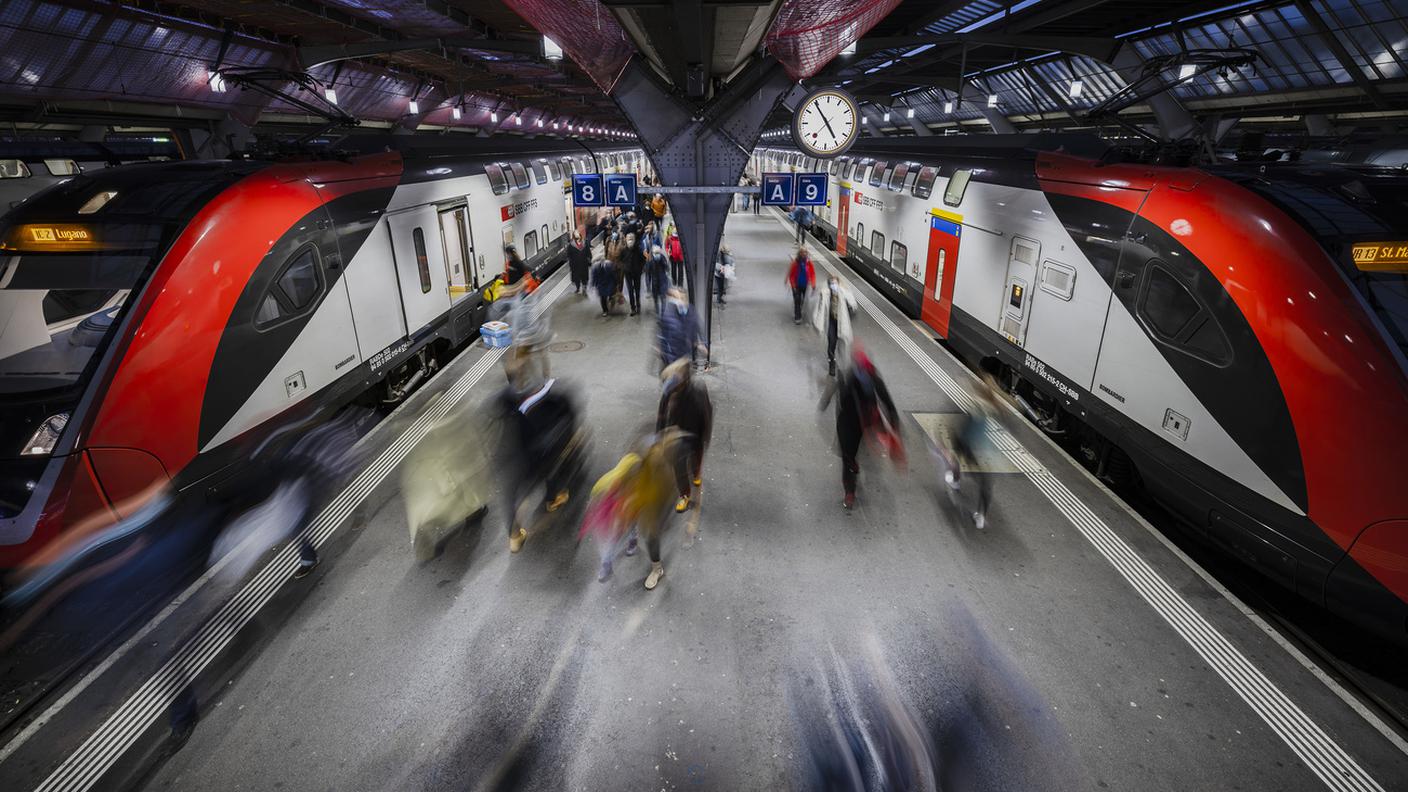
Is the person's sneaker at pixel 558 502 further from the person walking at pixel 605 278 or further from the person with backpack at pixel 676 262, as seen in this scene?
the person with backpack at pixel 676 262

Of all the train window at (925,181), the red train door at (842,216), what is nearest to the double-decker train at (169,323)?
the train window at (925,181)

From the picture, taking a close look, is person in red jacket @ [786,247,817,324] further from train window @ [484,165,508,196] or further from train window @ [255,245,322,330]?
train window @ [255,245,322,330]

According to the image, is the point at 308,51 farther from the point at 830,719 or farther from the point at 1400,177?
the point at 1400,177

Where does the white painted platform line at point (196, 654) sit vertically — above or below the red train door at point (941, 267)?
below

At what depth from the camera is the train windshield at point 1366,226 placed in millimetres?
4074

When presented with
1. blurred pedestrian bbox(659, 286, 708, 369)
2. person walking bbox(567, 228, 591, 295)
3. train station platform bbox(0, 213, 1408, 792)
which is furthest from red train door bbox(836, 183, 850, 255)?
train station platform bbox(0, 213, 1408, 792)

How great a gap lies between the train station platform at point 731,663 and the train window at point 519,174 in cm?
785

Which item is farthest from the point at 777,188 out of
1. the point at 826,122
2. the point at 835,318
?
the point at 835,318

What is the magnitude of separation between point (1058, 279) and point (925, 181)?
459cm

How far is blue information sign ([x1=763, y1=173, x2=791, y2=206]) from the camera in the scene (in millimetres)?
8383

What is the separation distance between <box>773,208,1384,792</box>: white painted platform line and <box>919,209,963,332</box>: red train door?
3368 millimetres

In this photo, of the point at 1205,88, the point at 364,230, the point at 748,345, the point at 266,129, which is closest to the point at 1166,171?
the point at 748,345

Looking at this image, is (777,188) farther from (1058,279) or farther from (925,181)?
(925,181)

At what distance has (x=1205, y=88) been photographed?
1775cm
